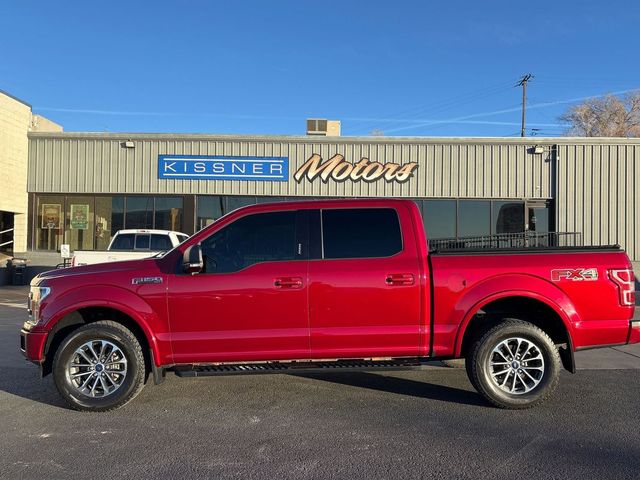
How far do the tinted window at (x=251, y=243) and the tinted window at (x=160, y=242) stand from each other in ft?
28.2

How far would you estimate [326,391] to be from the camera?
18.5 ft

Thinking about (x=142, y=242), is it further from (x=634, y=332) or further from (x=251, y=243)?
(x=634, y=332)

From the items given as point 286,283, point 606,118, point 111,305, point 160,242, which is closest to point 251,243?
point 286,283

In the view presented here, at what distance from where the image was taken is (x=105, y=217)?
18.0m

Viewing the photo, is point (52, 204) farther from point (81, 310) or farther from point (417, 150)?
point (81, 310)

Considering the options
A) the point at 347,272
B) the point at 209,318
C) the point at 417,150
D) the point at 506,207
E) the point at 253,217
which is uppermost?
the point at 417,150

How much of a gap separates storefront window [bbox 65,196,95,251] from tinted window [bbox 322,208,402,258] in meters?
15.2

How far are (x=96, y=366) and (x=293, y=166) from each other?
1331 cm

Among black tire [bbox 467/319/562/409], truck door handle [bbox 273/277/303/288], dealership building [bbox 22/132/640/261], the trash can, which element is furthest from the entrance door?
black tire [bbox 467/319/562/409]

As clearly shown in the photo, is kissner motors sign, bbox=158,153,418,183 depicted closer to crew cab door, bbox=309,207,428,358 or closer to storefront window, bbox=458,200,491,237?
storefront window, bbox=458,200,491,237

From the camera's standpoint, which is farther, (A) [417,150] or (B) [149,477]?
(A) [417,150]

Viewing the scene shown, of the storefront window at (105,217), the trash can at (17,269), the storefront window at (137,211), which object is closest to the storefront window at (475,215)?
the storefront window at (137,211)

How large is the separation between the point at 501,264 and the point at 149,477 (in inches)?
141

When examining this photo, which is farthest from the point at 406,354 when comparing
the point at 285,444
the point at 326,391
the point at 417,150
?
the point at 417,150
